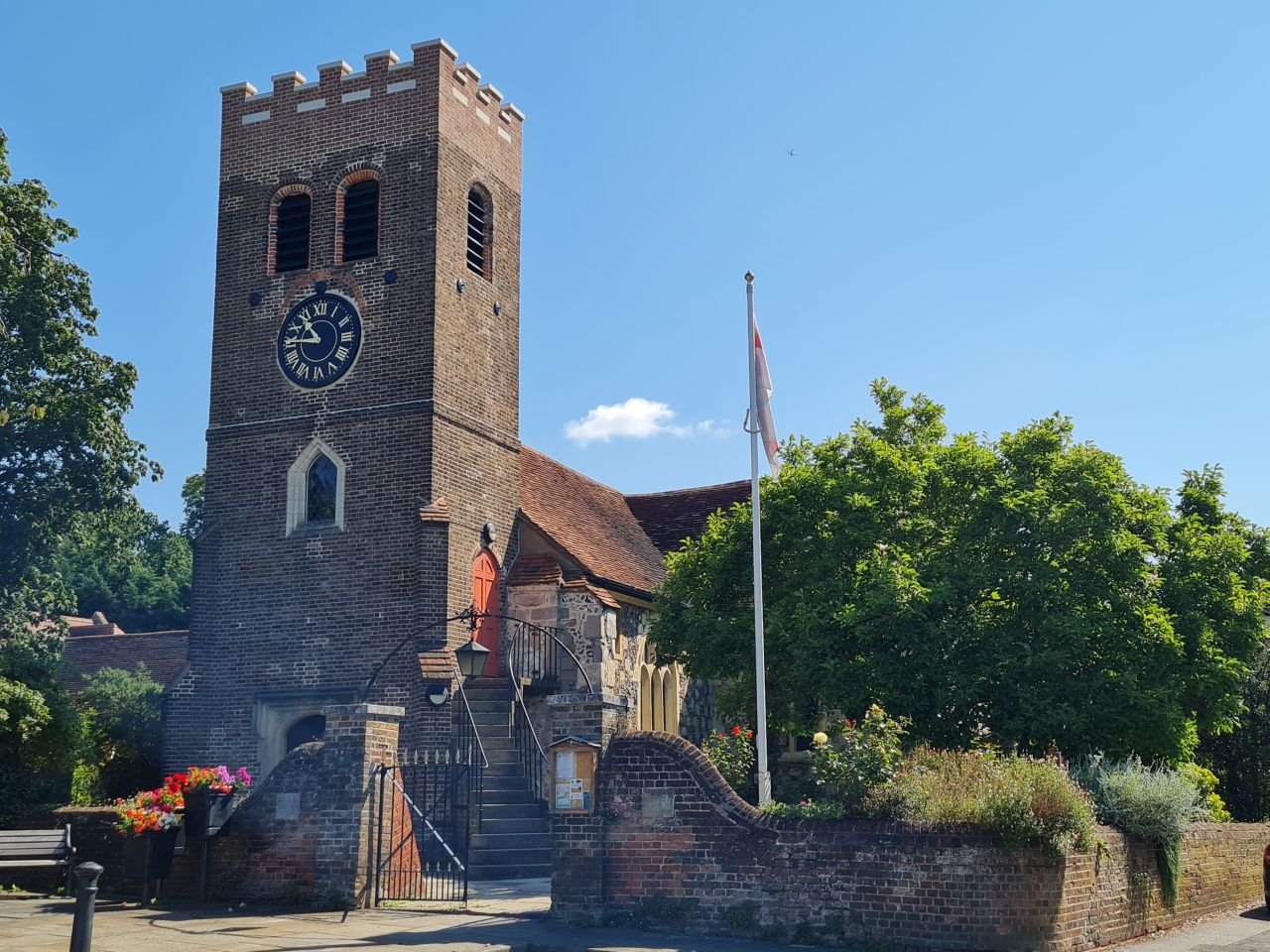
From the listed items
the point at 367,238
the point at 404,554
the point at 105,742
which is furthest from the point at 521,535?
the point at 105,742

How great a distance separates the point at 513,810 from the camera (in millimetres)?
21062

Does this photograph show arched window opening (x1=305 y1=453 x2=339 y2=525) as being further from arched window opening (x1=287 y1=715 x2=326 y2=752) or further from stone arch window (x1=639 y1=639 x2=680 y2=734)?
stone arch window (x1=639 y1=639 x2=680 y2=734)

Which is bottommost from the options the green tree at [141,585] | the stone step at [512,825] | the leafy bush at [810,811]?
the stone step at [512,825]

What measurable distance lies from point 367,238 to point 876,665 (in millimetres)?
12880

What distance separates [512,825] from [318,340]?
1032cm

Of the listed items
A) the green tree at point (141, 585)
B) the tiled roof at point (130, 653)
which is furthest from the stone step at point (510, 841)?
the green tree at point (141, 585)

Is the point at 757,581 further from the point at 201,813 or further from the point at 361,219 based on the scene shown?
the point at 361,219

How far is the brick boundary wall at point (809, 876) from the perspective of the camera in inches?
514

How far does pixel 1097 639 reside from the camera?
20125 millimetres

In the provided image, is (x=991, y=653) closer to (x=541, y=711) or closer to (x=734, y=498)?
(x=541, y=711)

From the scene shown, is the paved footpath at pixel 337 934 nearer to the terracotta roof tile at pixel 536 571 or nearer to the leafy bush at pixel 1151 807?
the leafy bush at pixel 1151 807

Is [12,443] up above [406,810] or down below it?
above

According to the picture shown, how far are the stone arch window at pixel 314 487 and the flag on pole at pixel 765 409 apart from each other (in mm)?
9021

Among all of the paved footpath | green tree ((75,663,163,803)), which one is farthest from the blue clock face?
the paved footpath
